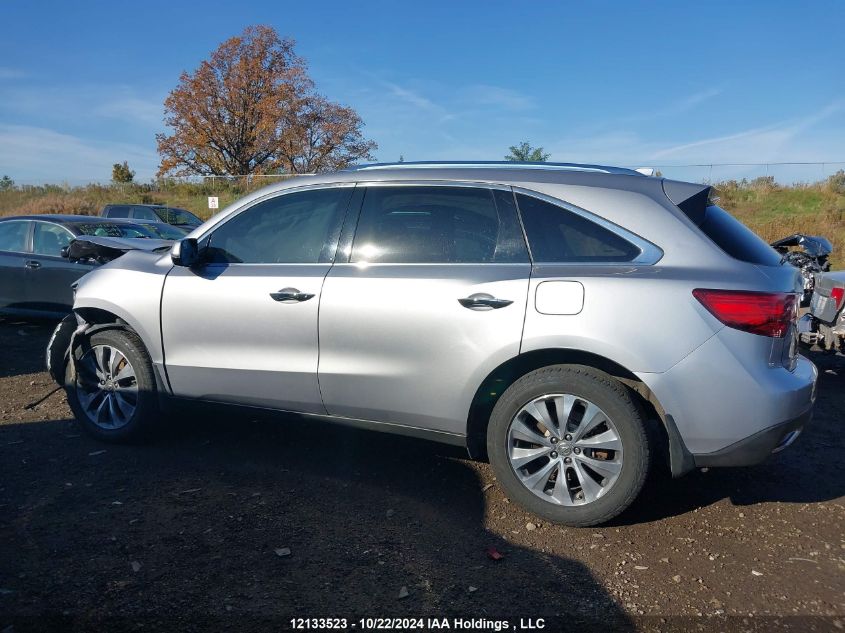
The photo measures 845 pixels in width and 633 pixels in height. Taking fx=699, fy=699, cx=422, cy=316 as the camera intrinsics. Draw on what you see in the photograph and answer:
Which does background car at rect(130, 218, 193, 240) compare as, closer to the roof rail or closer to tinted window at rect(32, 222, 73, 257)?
tinted window at rect(32, 222, 73, 257)

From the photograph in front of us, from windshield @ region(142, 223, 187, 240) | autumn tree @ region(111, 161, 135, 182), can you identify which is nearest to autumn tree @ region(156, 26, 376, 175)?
autumn tree @ region(111, 161, 135, 182)

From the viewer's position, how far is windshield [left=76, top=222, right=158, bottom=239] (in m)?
9.34

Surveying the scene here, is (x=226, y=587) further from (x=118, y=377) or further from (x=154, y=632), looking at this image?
(x=118, y=377)

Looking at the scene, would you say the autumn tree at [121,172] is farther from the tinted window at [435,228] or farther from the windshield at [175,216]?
the tinted window at [435,228]

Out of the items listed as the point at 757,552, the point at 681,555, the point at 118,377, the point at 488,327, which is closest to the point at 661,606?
the point at 681,555

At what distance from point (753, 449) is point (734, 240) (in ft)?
3.50

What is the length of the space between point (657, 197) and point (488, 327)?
3.62 feet

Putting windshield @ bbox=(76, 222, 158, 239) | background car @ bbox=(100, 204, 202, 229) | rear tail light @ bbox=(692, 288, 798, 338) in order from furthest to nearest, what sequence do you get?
→ background car @ bbox=(100, 204, 202, 229)
windshield @ bbox=(76, 222, 158, 239)
rear tail light @ bbox=(692, 288, 798, 338)

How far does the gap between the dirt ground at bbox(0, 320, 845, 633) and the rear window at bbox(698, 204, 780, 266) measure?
1424 mm

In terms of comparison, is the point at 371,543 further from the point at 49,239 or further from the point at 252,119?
the point at 252,119

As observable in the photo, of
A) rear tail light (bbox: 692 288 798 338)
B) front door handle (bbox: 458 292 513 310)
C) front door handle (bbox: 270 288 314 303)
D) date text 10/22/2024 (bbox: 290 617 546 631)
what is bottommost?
date text 10/22/2024 (bbox: 290 617 546 631)

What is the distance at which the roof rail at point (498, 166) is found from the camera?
3998 millimetres

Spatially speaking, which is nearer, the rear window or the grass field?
the rear window

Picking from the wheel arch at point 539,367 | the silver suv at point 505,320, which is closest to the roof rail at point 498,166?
the silver suv at point 505,320
